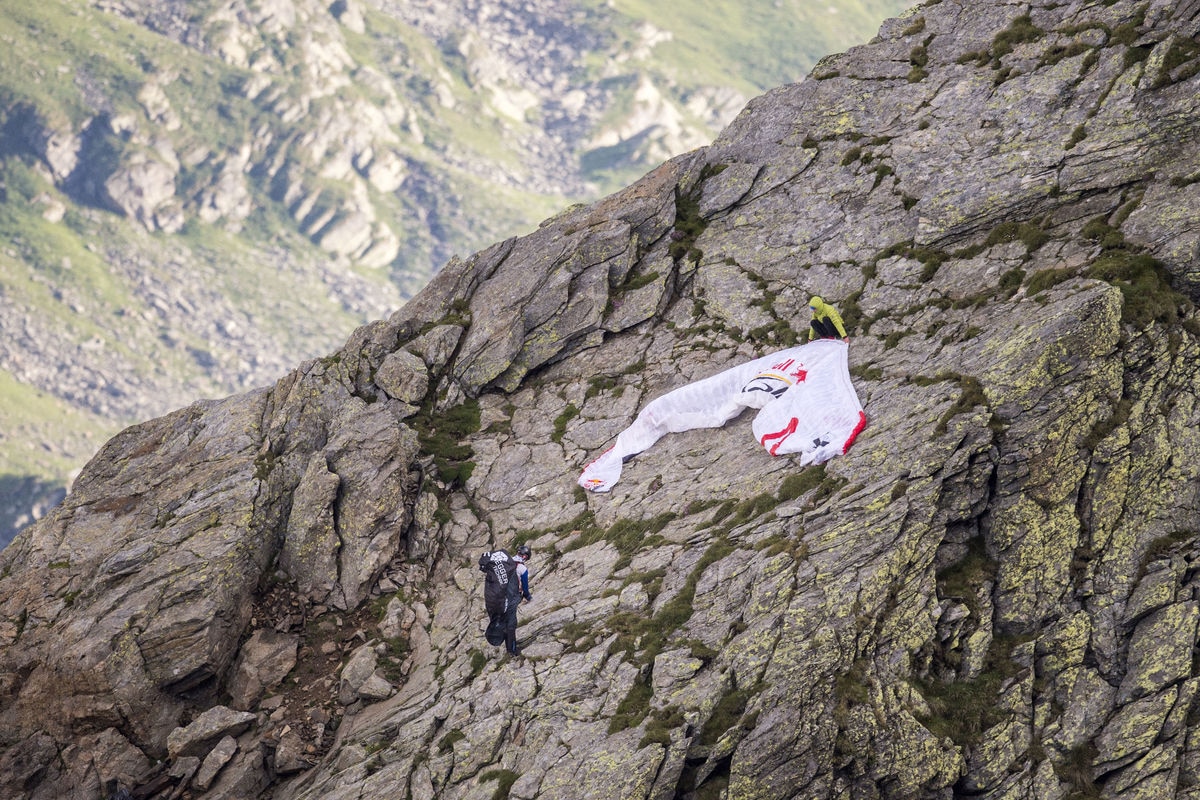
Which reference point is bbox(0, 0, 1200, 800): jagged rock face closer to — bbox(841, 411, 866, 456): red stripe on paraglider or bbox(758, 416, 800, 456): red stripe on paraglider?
bbox(841, 411, 866, 456): red stripe on paraglider

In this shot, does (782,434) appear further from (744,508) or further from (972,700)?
(972,700)

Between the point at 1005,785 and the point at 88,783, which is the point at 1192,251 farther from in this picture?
the point at 88,783

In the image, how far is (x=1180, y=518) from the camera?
79.5 ft

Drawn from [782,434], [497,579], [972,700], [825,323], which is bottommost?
Answer: [972,700]

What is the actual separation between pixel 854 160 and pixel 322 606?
29.8m

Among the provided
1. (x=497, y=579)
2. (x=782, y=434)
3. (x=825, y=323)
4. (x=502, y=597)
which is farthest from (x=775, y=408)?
(x=502, y=597)

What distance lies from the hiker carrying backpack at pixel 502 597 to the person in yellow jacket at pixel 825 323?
48.0 feet

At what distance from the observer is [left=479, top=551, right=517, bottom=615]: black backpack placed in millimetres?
27922

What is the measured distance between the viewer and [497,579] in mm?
28047

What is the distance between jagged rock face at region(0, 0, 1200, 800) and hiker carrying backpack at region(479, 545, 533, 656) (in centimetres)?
87

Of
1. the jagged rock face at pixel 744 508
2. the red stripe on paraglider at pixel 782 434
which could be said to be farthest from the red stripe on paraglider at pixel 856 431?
the red stripe on paraglider at pixel 782 434

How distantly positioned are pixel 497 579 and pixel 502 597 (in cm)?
60

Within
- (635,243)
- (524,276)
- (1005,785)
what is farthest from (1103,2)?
(1005,785)

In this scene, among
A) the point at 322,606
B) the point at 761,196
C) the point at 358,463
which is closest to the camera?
the point at 322,606
